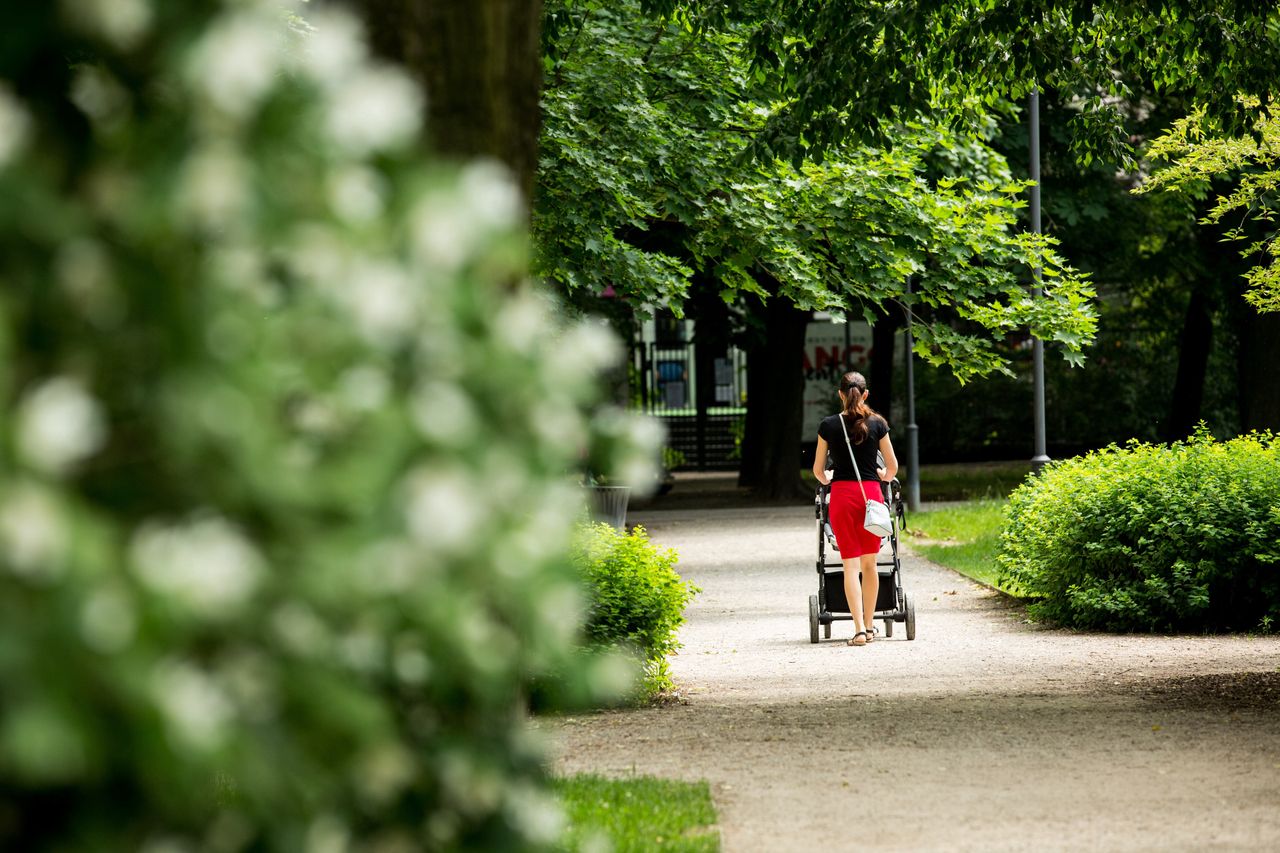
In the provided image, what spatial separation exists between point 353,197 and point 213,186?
22 cm

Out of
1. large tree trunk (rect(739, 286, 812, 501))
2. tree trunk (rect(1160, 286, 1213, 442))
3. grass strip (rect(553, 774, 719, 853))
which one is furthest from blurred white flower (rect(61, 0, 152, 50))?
tree trunk (rect(1160, 286, 1213, 442))

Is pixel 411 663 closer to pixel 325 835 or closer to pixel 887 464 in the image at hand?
pixel 325 835

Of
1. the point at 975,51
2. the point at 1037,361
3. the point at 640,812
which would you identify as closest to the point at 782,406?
the point at 1037,361

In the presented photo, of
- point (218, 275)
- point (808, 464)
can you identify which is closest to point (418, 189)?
point (218, 275)

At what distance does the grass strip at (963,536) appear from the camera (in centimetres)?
1783

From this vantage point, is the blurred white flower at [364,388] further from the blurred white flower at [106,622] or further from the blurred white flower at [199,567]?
the blurred white flower at [106,622]

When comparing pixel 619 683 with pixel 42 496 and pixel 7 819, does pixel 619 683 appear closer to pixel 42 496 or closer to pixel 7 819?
pixel 7 819

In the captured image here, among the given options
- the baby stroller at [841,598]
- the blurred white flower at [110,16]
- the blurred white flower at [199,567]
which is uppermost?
the blurred white flower at [110,16]

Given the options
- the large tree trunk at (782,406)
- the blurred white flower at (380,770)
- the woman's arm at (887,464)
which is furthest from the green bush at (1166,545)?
the large tree trunk at (782,406)

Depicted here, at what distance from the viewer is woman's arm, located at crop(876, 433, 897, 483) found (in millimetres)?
11953

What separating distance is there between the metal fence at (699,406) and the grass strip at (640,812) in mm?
34470

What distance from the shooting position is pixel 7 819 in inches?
72.9

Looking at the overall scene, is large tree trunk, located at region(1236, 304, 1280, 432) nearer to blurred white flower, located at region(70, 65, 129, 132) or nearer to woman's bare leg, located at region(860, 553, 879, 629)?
woman's bare leg, located at region(860, 553, 879, 629)

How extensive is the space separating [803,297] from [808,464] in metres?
23.9
